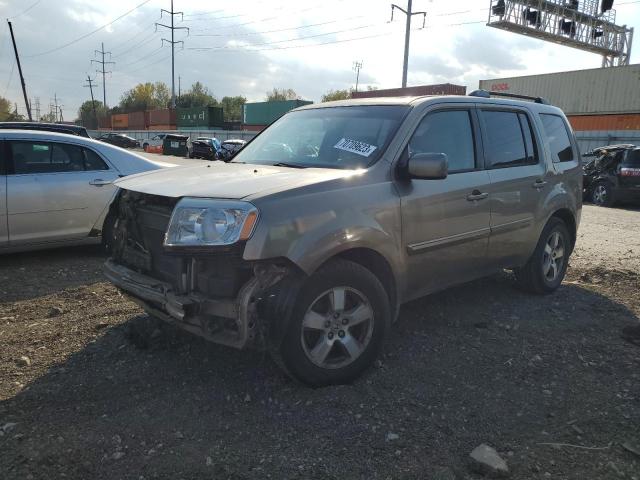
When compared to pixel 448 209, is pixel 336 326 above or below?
below

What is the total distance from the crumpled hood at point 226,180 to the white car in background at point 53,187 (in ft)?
8.16

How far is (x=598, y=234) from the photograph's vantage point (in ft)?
30.1

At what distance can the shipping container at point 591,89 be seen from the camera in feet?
91.0

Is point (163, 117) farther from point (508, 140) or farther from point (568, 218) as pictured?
point (508, 140)

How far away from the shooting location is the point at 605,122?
29.0 metres

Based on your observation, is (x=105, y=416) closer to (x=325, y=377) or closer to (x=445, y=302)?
(x=325, y=377)

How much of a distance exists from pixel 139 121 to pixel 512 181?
81.0m

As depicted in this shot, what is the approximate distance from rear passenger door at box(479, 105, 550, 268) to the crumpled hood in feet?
5.24

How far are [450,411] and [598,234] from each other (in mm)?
7465

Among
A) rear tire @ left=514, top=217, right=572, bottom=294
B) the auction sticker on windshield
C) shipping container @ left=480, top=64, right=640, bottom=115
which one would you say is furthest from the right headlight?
shipping container @ left=480, top=64, right=640, bottom=115

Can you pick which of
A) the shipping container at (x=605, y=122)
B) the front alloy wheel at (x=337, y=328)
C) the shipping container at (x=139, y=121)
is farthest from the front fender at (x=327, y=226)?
the shipping container at (x=139, y=121)

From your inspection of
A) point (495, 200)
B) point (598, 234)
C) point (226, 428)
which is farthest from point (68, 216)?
point (598, 234)

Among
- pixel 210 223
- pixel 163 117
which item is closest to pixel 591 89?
pixel 210 223

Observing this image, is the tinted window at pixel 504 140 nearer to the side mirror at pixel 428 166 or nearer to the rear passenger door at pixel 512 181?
the rear passenger door at pixel 512 181
